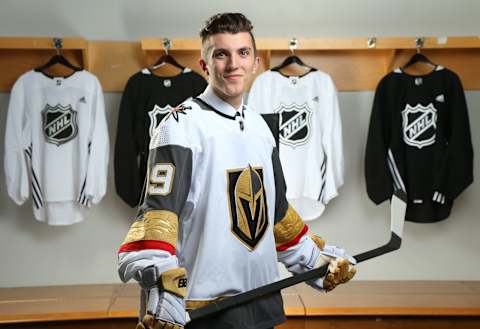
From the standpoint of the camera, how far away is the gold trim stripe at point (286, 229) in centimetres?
149

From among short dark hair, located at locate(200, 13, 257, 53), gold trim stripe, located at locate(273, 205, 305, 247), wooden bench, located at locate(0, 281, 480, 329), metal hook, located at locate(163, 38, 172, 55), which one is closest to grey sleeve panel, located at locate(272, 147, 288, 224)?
gold trim stripe, located at locate(273, 205, 305, 247)

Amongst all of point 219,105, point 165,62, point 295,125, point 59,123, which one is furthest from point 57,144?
point 219,105

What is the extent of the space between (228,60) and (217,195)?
1.08ft

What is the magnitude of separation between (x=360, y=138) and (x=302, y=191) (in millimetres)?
516

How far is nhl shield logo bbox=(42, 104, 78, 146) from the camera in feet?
9.07

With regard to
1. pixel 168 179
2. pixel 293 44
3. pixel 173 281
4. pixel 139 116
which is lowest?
pixel 173 281

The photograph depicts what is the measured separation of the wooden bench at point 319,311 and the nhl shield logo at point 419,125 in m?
0.79

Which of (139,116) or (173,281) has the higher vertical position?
(139,116)

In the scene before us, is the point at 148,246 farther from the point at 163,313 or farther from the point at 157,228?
the point at 163,313

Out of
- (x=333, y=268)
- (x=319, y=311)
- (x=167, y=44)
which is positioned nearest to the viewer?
(x=333, y=268)

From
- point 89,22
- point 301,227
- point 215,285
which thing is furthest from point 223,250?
point 89,22

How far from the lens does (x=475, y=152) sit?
3084 millimetres

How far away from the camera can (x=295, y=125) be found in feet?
9.22

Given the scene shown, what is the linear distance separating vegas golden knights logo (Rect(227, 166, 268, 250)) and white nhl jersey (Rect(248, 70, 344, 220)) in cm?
146
